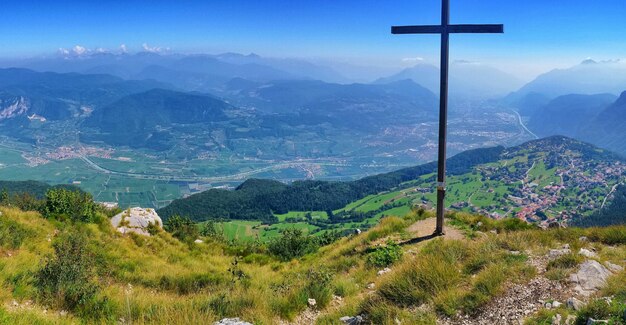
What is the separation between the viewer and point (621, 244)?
8664 mm

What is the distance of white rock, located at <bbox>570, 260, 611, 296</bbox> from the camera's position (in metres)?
5.55

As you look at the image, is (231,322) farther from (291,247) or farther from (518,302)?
(291,247)

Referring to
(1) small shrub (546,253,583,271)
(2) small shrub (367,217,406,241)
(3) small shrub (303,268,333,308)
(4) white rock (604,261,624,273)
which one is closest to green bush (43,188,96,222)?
(3) small shrub (303,268,333,308)

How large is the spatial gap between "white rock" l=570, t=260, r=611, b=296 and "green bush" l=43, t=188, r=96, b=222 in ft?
44.1

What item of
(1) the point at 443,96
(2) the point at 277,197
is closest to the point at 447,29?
(1) the point at 443,96

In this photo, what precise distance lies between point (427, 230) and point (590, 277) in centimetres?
576

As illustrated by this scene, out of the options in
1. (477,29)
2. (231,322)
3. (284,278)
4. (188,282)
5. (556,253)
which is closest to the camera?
(231,322)

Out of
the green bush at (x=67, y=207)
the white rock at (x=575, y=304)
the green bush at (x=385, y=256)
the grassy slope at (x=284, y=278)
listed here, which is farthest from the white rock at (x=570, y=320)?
the green bush at (x=67, y=207)

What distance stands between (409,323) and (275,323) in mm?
1965

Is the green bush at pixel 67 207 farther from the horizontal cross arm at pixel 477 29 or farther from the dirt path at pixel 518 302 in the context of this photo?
the horizontal cross arm at pixel 477 29

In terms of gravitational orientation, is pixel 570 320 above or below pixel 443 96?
below

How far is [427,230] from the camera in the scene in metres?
11.6

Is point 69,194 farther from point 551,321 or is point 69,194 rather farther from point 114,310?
point 551,321

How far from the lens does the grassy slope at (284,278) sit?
17.8 ft
